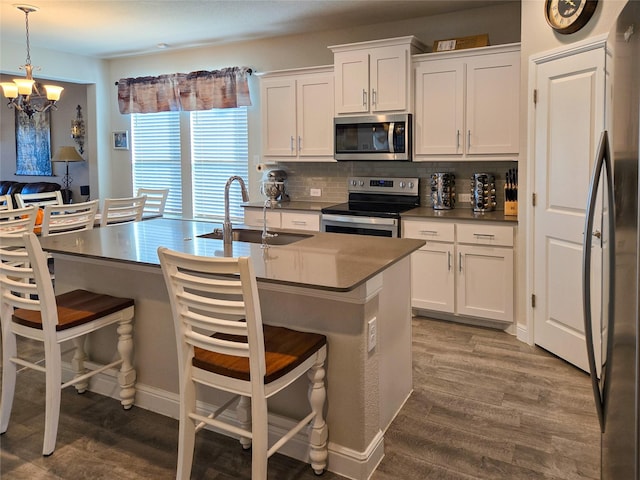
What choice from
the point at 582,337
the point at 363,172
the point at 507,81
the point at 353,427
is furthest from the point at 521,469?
the point at 363,172

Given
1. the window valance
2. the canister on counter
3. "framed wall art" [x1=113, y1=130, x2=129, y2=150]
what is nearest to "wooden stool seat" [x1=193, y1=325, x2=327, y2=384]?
the canister on counter

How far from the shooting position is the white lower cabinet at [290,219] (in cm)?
461

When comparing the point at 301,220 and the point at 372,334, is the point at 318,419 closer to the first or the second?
the point at 372,334

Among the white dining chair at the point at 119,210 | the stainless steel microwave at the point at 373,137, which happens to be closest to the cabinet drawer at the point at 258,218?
the stainless steel microwave at the point at 373,137

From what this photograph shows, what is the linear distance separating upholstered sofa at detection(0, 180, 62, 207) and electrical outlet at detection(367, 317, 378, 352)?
6.33 metres

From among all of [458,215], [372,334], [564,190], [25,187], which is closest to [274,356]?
[372,334]

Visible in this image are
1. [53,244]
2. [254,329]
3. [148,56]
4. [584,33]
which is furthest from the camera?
[148,56]

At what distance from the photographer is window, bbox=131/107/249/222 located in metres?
5.79

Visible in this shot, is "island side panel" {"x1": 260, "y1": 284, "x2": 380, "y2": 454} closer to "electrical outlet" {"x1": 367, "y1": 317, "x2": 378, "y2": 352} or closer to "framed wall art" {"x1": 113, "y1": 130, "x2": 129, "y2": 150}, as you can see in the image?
"electrical outlet" {"x1": 367, "y1": 317, "x2": 378, "y2": 352}

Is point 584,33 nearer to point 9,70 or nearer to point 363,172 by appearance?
point 363,172

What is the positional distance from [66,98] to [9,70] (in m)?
1.67

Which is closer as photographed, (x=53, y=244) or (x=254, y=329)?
(x=254, y=329)

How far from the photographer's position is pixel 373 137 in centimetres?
446

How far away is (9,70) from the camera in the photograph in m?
5.49
